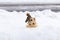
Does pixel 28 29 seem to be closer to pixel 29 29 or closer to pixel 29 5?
pixel 29 29

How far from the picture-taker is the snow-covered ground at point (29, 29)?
104cm

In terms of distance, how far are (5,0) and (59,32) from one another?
85cm

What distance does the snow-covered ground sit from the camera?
1.04 meters

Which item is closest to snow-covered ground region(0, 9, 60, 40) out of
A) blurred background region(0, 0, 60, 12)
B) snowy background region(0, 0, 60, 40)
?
snowy background region(0, 0, 60, 40)

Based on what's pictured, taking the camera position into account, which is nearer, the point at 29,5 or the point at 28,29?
the point at 28,29

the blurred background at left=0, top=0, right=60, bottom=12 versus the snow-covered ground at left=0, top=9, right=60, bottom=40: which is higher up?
the blurred background at left=0, top=0, right=60, bottom=12

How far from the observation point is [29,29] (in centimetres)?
110

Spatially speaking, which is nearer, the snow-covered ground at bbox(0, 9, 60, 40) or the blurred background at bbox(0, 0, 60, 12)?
the snow-covered ground at bbox(0, 9, 60, 40)

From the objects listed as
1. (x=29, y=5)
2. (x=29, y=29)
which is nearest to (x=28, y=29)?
(x=29, y=29)

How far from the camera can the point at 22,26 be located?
116cm

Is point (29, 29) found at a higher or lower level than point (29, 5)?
lower

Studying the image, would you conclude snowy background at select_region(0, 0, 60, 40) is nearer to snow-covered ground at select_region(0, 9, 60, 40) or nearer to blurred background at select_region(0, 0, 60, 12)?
snow-covered ground at select_region(0, 9, 60, 40)

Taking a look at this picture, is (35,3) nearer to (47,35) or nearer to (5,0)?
(5,0)

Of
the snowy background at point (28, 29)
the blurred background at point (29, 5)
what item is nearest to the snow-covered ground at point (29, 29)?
the snowy background at point (28, 29)
